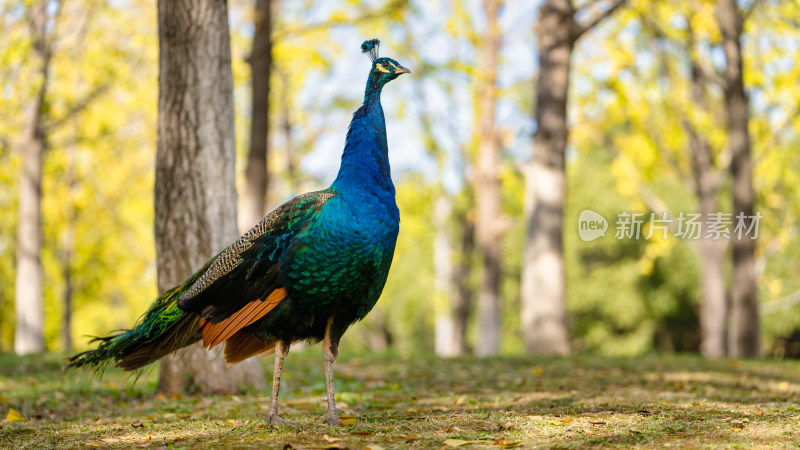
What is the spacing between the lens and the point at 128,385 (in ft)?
27.2

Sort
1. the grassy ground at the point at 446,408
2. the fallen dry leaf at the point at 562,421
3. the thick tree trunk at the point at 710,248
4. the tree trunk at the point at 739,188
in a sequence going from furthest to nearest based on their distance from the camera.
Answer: the thick tree trunk at the point at 710,248 < the tree trunk at the point at 739,188 < the fallen dry leaf at the point at 562,421 < the grassy ground at the point at 446,408

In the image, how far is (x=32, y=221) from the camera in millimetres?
17594

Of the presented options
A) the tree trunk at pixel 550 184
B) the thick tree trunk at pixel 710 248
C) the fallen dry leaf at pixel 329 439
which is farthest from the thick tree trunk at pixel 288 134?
the fallen dry leaf at pixel 329 439

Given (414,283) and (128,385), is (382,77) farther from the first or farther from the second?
(414,283)

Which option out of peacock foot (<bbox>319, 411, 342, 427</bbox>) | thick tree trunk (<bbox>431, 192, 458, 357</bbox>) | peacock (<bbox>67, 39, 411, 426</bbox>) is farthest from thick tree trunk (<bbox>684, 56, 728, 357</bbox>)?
peacock foot (<bbox>319, 411, 342, 427</bbox>)

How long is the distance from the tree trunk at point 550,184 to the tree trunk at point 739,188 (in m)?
4.11

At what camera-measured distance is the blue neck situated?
5.18 m

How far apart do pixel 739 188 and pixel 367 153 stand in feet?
39.2

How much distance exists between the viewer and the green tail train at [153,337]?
5.86 m

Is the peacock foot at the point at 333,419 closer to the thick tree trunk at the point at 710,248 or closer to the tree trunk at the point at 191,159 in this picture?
the tree trunk at the point at 191,159

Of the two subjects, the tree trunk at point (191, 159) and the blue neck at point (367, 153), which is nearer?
the blue neck at point (367, 153)

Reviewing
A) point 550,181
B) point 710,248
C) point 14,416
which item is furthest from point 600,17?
point 710,248

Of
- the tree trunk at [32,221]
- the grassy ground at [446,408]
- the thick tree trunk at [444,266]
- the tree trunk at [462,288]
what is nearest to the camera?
the grassy ground at [446,408]

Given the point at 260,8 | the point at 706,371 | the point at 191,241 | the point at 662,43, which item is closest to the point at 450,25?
the point at 662,43
